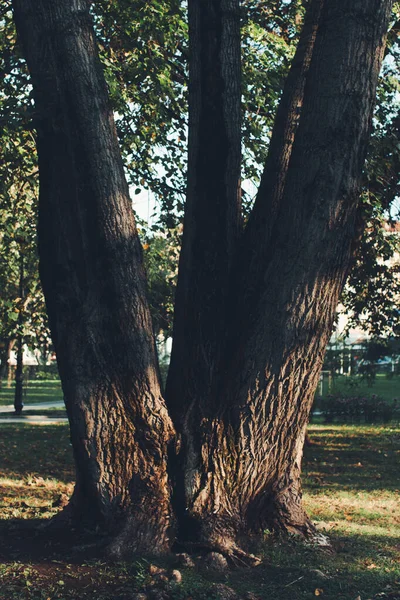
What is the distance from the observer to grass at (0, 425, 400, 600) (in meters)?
5.33

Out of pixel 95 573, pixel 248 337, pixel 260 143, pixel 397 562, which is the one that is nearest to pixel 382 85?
pixel 260 143

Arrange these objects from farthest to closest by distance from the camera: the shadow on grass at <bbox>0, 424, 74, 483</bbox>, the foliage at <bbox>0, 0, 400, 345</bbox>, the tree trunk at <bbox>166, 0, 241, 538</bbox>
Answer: the shadow on grass at <bbox>0, 424, 74, 483</bbox> → the foliage at <bbox>0, 0, 400, 345</bbox> → the tree trunk at <bbox>166, 0, 241, 538</bbox>

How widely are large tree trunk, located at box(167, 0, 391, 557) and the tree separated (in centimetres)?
1

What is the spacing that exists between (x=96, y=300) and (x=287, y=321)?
151 cm

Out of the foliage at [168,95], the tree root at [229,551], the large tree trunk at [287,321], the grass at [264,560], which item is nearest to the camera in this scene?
the grass at [264,560]

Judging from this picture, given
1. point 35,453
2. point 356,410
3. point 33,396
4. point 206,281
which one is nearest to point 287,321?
point 206,281

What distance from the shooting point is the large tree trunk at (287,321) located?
19.6 ft

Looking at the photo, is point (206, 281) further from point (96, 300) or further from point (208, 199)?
point (96, 300)

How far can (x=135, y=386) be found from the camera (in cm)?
615

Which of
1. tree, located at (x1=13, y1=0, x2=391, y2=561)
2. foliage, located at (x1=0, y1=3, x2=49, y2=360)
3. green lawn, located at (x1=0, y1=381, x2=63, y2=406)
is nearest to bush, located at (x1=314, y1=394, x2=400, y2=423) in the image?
foliage, located at (x1=0, y1=3, x2=49, y2=360)

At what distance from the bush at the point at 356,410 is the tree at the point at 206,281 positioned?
17.3m

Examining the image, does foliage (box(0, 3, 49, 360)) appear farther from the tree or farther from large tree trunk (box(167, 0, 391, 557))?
large tree trunk (box(167, 0, 391, 557))

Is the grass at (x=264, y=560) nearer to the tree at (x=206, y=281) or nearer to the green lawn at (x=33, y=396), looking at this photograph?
the tree at (x=206, y=281)

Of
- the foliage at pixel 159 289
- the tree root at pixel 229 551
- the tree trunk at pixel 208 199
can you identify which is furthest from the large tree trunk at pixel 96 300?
the foliage at pixel 159 289
